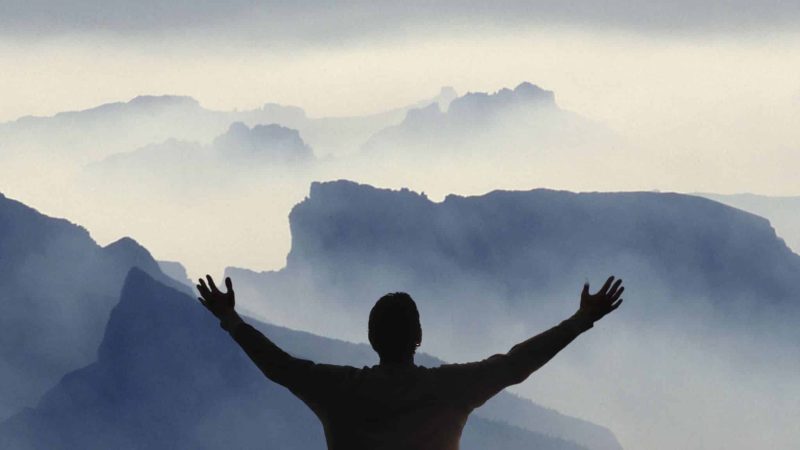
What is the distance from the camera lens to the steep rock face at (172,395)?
5128 centimetres

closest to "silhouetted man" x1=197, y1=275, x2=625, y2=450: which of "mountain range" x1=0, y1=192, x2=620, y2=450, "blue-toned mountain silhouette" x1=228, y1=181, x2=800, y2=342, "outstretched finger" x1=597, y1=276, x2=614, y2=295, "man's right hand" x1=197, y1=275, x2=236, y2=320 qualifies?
"outstretched finger" x1=597, y1=276, x2=614, y2=295

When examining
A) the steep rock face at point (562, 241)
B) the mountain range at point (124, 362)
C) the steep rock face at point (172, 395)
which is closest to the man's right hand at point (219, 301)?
the mountain range at point (124, 362)

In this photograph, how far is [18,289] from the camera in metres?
57.3

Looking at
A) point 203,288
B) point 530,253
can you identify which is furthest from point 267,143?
point 203,288

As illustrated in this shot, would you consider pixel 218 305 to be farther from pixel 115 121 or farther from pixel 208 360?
pixel 115 121

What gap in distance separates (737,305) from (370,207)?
2992 centimetres

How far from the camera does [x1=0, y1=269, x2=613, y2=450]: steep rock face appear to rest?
51.3 meters

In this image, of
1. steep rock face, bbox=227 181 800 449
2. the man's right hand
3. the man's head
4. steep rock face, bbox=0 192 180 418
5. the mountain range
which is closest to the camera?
the man's head

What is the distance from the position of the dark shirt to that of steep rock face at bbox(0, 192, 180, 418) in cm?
5496

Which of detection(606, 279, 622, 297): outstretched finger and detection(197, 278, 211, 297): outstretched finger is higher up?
detection(606, 279, 622, 297): outstretched finger

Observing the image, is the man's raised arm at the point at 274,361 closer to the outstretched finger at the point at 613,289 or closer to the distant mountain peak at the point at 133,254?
the outstretched finger at the point at 613,289

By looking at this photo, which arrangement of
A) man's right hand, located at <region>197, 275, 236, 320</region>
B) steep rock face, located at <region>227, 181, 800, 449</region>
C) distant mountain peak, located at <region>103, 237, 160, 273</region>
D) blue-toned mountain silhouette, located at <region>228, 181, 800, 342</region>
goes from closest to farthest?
man's right hand, located at <region>197, 275, 236, 320</region> < distant mountain peak, located at <region>103, 237, 160, 273</region> < blue-toned mountain silhouette, located at <region>228, 181, 800, 342</region> < steep rock face, located at <region>227, 181, 800, 449</region>

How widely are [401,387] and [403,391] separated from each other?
0.01 meters

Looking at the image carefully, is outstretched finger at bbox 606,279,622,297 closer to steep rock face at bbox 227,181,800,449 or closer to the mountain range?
the mountain range
